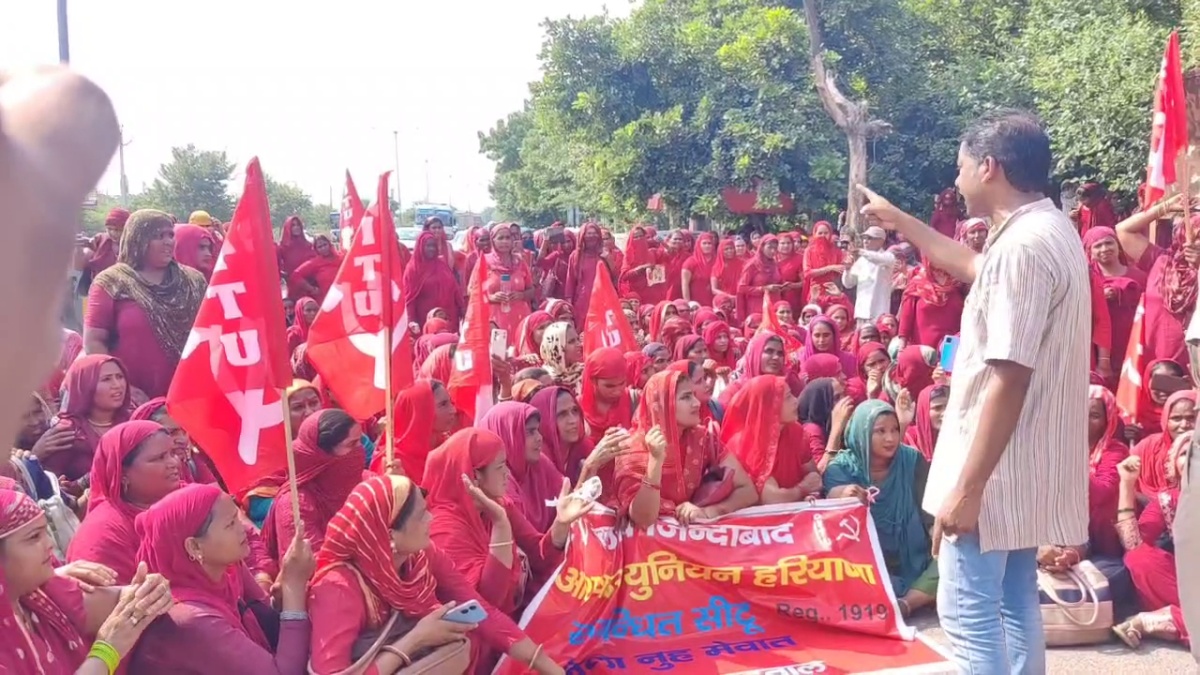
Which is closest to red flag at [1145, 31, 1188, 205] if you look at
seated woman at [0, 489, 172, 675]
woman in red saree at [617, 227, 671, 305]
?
woman in red saree at [617, 227, 671, 305]

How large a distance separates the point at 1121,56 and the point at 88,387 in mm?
11121

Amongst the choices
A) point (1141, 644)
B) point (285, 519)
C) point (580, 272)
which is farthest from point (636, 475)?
point (580, 272)

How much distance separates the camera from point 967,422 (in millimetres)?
2574

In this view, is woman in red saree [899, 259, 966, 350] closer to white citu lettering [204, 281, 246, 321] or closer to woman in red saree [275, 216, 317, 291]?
white citu lettering [204, 281, 246, 321]

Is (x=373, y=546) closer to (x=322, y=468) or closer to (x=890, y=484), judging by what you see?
(x=322, y=468)

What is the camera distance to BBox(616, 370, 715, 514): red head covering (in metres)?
4.34

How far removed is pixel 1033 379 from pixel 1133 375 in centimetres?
375

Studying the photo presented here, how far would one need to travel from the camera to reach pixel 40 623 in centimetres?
252

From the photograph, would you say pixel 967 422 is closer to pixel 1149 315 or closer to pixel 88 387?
pixel 88 387

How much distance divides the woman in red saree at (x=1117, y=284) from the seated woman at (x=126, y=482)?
18.3ft

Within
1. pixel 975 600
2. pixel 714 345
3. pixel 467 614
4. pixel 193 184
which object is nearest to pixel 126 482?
pixel 467 614

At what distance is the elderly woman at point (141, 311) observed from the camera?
4660mm

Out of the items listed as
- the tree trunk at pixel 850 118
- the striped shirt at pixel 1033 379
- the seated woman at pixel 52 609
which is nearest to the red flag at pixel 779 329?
the striped shirt at pixel 1033 379

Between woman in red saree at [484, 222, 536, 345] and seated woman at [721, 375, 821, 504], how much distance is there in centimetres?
383
